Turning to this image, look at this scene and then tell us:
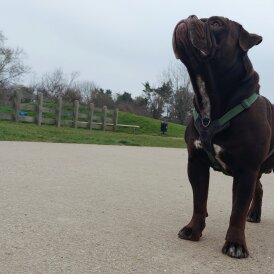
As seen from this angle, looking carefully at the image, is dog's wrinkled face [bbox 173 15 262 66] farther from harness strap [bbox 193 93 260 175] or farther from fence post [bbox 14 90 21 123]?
fence post [bbox 14 90 21 123]

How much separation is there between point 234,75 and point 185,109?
63.7 metres

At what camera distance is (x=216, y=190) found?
645 centimetres

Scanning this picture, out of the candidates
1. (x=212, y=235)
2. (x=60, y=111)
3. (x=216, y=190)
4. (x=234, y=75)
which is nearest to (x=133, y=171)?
(x=216, y=190)

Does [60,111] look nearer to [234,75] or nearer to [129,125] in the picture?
[129,125]

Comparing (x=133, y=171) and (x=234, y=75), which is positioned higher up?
→ (x=234, y=75)

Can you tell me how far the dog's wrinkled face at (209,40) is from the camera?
10.3 feet

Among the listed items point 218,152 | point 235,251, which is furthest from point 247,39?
point 235,251

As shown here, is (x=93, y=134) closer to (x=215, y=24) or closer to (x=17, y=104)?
(x=17, y=104)

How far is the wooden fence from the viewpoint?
21.4 m

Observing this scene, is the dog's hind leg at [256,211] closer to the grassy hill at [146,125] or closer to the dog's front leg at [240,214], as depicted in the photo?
the dog's front leg at [240,214]

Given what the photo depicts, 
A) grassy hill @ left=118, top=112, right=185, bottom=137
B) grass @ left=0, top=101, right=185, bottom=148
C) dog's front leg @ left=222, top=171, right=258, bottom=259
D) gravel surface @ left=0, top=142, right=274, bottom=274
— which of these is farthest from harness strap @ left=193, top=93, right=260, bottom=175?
grassy hill @ left=118, top=112, right=185, bottom=137

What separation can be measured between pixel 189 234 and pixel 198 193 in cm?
31

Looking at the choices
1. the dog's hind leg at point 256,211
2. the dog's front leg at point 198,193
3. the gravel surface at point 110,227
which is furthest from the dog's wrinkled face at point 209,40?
the dog's hind leg at point 256,211

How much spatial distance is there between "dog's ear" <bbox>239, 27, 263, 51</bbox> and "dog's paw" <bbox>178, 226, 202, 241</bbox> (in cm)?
136
